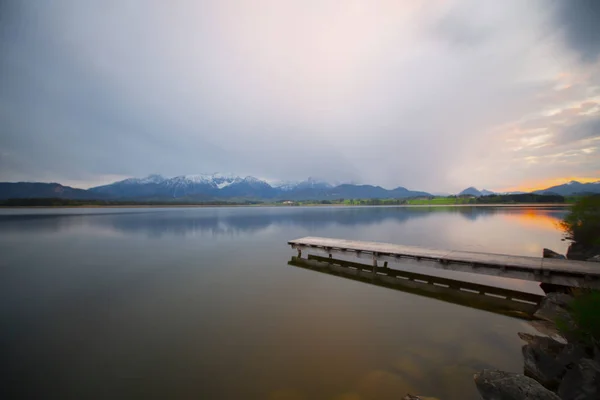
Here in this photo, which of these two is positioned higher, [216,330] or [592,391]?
[592,391]

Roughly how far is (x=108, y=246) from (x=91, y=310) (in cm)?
2039

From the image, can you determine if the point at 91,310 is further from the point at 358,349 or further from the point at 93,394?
the point at 358,349

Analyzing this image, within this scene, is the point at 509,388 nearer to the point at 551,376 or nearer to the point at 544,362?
the point at 551,376

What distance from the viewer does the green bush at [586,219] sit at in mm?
18422

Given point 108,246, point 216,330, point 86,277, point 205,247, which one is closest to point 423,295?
point 216,330

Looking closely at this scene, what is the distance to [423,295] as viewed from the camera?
40.3 feet

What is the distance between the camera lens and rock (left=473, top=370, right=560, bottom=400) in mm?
4387

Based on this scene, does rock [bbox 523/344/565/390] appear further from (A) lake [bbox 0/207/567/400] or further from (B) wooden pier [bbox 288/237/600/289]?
(B) wooden pier [bbox 288/237/600/289]

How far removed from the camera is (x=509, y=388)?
4699 mm

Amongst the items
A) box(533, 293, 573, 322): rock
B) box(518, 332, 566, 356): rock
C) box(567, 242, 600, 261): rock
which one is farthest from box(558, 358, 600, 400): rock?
box(567, 242, 600, 261): rock

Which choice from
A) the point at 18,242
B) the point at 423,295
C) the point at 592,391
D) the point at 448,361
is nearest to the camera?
the point at 592,391

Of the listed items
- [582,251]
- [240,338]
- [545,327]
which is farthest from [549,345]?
[582,251]

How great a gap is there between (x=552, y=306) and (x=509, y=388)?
7546 millimetres

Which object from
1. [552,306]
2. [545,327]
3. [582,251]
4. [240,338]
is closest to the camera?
[240,338]
